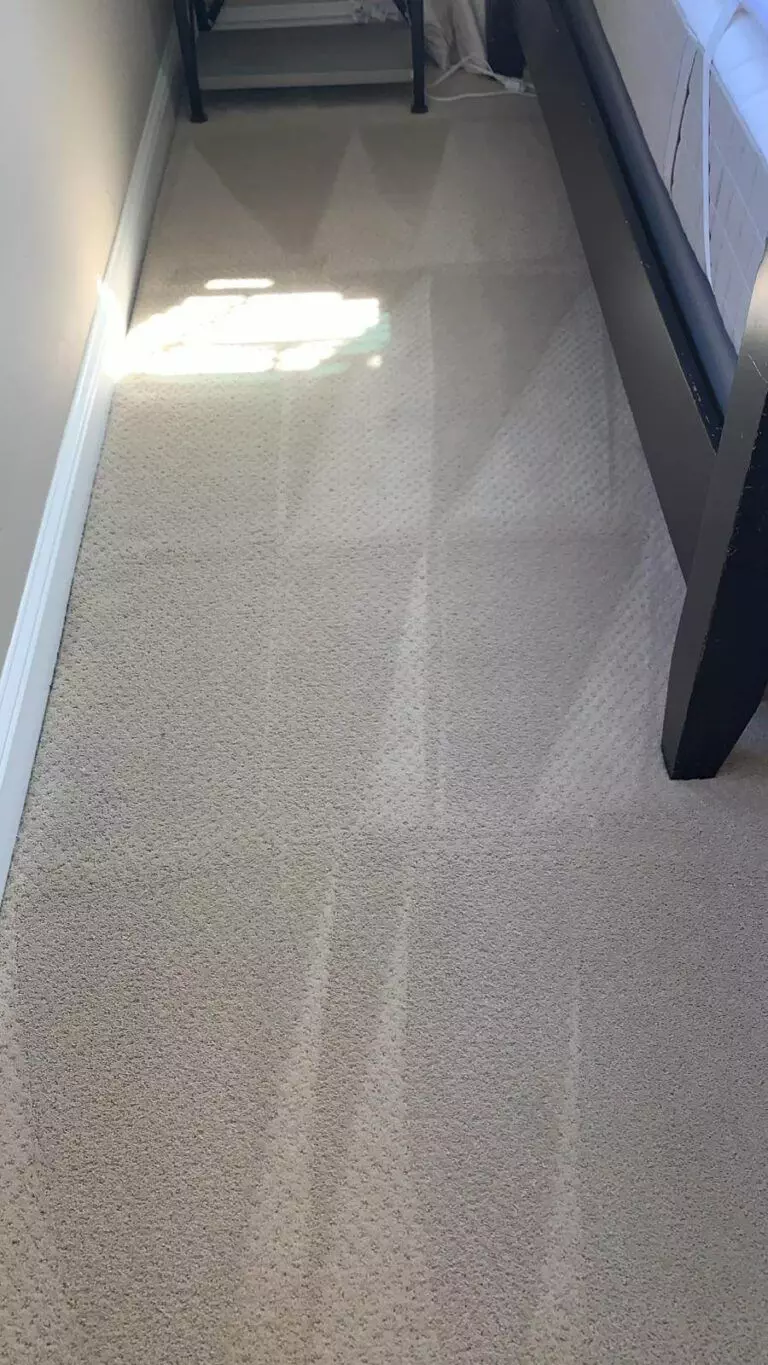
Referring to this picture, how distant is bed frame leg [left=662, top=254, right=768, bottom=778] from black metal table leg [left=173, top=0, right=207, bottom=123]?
1.69 m

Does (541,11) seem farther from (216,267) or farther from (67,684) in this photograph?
(67,684)

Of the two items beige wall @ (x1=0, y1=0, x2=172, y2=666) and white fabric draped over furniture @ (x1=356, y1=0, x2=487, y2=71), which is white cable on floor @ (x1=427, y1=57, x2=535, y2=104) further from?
beige wall @ (x1=0, y1=0, x2=172, y2=666)

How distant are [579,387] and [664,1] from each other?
0.58 metres

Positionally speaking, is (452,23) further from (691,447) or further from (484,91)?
(691,447)

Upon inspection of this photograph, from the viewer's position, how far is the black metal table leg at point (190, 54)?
2104mm

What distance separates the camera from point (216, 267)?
191cm

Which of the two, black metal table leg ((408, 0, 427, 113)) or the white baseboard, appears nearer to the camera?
the white baseboard

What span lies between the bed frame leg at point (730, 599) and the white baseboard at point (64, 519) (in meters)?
0.74

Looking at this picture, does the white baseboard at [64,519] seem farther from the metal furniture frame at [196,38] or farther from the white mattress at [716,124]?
the white mattress at [716,124]

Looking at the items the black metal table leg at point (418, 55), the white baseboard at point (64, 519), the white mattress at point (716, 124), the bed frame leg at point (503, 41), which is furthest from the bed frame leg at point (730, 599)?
the bed frame leg at point (503, 41)

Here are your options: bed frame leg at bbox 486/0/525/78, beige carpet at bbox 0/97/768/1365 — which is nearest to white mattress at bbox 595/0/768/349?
beige carpet at bbox 0/97/768/1365

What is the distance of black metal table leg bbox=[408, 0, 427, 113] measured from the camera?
209 centimetres

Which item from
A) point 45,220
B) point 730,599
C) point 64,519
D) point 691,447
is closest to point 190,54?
point 45,220

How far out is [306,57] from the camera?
88.4 inches
